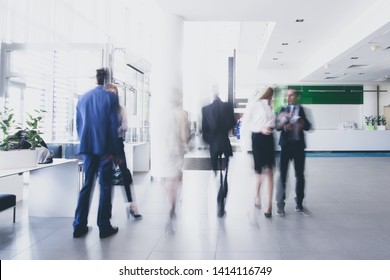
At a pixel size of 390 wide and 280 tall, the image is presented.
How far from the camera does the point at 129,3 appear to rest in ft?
27.8

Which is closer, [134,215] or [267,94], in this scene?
[134,215]

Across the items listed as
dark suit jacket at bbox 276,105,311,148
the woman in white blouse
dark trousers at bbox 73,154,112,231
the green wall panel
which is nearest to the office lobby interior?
dark trousers at bbox 73,154,112,231

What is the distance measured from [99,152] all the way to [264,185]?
384 centimetres

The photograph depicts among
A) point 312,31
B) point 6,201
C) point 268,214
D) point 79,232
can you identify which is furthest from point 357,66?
point 6,201

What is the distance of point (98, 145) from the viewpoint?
320 centimetres

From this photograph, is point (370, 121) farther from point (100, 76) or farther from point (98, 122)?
point (98, 122)

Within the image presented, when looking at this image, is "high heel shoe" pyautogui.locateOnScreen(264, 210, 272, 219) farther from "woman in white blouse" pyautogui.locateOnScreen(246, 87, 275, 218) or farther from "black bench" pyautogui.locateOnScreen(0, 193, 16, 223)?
"black bench" pyautogui.locateOnScreen(0, 193, 16, 223)

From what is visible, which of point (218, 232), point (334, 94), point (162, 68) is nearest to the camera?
point (218, 232)

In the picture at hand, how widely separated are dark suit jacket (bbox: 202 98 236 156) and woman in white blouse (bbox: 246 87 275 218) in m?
0.29

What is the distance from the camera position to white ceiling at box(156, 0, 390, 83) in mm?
6445

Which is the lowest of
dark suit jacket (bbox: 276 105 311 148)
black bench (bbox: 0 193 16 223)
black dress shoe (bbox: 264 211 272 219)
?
black dress shoe (bbox: 264 211 272 219)

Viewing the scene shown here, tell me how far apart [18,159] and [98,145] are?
989 mm

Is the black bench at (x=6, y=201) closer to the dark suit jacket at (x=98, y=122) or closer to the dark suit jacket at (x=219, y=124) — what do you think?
the dark suit jacket at (x=98, y=122)
